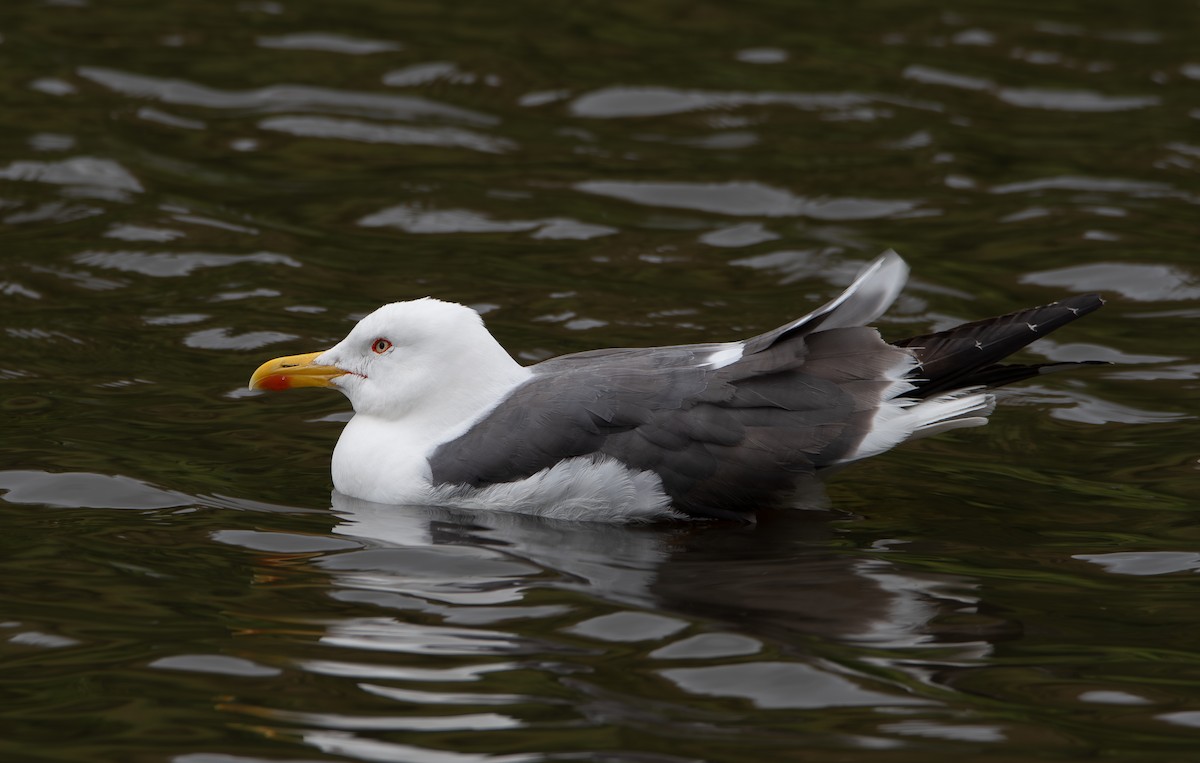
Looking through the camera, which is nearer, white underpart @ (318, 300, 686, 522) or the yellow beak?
white underpart @ (318, 300, 686, 522)

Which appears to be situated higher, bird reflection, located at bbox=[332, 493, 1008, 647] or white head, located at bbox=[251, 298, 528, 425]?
white head, located at bbox=[251, 298, 528, 425]

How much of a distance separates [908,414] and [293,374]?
289cm

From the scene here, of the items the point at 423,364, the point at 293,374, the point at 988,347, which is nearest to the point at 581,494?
the point at 423,364

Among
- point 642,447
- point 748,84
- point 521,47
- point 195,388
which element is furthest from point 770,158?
point 642,447

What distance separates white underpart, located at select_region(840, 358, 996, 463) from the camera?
24.9 feet

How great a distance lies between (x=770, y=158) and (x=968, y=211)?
69.5 inches

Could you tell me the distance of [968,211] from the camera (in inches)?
500

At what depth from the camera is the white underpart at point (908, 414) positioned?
758 cm

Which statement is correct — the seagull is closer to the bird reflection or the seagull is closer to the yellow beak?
the bird reflection

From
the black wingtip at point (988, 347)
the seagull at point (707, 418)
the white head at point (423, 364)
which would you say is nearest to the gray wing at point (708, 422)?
the seagull at point (707, 418)

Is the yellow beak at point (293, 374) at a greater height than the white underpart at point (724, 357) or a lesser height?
lesser

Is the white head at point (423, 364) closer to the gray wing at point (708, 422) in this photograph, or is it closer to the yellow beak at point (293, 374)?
the yellow beak at point (293, 374)

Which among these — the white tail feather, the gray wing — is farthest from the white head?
the white tail feather

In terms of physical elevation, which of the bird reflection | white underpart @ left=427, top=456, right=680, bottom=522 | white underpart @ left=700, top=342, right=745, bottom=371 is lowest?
the bird reflection
